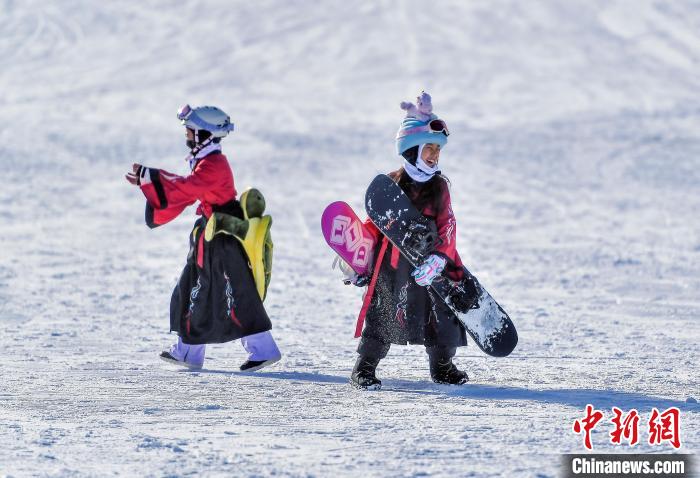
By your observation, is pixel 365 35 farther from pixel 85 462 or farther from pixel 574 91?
pixel 85 462

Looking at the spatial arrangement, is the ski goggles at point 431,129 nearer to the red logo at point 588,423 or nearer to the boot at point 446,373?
the boot at point 446,373

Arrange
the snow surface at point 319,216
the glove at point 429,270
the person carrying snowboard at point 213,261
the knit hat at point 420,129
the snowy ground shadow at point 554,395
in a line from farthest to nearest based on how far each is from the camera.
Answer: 1. the person carrying snowboard at point 213,261
2. the knit hat at point 420,129
3. the glove at point 429,270
4. the snowy ground shadow at point 554,395
5. the snow surface at point 319,216

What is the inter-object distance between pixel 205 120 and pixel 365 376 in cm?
168

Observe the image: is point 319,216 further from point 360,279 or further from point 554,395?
point 554,395

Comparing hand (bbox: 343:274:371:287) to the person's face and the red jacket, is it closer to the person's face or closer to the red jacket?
the person's face

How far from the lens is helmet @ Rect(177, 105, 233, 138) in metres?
6.43

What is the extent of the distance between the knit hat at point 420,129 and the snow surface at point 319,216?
50.5 inches

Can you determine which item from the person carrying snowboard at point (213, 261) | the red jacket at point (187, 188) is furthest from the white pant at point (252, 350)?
the red jacket at point (187, 188)

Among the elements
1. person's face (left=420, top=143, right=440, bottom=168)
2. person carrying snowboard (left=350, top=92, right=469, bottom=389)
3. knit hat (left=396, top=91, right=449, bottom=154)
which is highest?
knit hat (left=396, top=91, right=449, bottom=154)

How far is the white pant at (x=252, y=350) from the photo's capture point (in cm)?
658

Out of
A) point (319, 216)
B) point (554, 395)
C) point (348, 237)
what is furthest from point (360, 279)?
point (319, 216)

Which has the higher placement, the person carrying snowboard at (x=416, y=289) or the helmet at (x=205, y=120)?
the helmet at (x=205, y=120)

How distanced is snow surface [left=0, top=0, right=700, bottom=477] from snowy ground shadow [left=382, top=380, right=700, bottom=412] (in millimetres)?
31

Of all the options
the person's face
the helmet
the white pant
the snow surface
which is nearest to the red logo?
the snow surface
